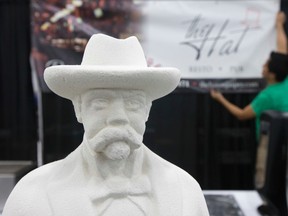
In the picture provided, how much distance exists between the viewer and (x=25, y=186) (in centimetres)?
101

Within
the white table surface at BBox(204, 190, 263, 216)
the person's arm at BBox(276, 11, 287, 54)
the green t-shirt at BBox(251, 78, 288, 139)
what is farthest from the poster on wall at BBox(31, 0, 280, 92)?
the white table surface at BBox(204, 190, 263, 216)

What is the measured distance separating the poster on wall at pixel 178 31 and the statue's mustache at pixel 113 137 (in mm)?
1837

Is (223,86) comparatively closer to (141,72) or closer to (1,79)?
(1,79)

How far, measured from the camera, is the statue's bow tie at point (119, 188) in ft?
3.19

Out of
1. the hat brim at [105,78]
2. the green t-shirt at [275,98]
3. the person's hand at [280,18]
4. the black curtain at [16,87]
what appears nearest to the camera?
the hat brim at [105,78]

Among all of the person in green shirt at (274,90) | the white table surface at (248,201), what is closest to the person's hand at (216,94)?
the person in green shirt at (274,90)

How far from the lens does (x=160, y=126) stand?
2.99 meters

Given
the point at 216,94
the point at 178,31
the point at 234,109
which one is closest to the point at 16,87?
the point at 178,31

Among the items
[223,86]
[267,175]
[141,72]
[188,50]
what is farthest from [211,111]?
[141,72]

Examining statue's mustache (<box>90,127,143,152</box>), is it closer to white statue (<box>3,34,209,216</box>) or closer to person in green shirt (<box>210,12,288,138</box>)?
white statue (<box>3,34,209,216</box>)

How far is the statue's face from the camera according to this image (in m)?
0.93

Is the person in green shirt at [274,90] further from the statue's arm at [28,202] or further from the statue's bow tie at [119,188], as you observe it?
the statue's arm at [28,202]

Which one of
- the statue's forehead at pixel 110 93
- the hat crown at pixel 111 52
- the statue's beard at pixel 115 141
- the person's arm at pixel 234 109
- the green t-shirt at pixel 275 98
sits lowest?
the person's arm at pixel 234 109

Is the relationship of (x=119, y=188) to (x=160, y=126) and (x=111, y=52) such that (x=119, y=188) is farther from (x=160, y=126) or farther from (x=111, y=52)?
(x=160, y=126)
